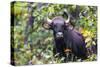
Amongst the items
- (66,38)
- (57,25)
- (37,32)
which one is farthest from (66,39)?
(37,32)

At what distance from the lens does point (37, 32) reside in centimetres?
202

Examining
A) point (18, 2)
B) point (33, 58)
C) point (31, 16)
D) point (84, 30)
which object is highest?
point (18, 2)

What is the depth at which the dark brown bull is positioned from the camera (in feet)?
6.87

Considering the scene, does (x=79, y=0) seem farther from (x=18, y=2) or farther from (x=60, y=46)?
(x=18, y=2)

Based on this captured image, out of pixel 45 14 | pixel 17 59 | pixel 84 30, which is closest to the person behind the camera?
pixel 17 59

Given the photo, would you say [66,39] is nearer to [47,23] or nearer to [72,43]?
[72,43]

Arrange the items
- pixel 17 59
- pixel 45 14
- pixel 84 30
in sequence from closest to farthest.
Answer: pixel 17 59, pixel 45 14, pixel 84 30

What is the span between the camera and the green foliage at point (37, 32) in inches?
75.9

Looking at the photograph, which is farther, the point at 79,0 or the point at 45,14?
the point at 79,0

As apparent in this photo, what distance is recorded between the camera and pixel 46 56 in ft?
6.73

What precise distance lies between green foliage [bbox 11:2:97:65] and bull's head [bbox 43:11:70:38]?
4 centimetres

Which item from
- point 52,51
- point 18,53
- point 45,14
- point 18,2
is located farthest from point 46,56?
point 18,2

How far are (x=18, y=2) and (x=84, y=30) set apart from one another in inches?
33.2

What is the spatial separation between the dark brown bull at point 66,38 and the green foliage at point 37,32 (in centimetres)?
5
